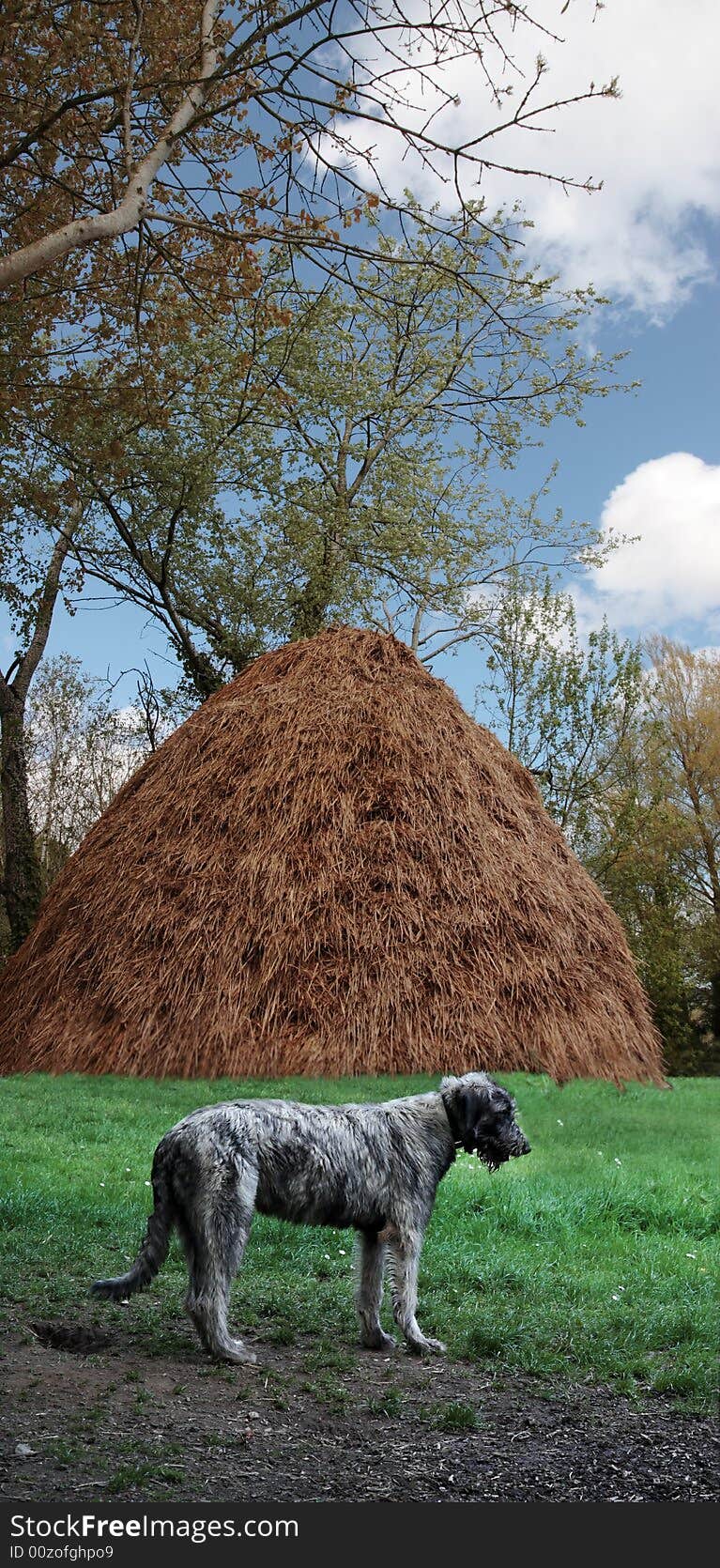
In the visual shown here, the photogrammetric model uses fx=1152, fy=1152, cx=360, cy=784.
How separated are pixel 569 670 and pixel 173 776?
864 centimetres

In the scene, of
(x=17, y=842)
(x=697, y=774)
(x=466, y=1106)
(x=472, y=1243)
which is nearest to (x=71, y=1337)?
(x=466, y=1106)

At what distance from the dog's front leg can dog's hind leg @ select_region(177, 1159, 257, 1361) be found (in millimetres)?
577

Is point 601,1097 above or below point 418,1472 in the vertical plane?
above

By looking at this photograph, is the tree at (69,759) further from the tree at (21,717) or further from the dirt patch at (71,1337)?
the dirt patch at (71,1337)

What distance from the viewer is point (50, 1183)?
226 inches

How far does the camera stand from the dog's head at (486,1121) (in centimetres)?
392

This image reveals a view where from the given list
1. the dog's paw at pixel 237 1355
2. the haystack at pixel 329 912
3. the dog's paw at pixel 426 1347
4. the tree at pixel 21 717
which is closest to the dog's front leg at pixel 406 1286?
the dog's paw at pixel 426 1347

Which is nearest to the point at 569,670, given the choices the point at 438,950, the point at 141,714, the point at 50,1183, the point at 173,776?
the point at 141,714

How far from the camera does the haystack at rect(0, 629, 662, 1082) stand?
7.21 m

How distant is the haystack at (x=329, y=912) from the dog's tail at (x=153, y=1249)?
107 inches

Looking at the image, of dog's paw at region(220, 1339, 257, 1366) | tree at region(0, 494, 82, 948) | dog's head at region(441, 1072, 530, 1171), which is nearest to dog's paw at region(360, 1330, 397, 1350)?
dog's paw at region(220, 1339, 257, 1366)

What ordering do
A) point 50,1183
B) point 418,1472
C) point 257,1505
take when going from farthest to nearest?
point 50,1183 < point 418,1472 < point 257,1505

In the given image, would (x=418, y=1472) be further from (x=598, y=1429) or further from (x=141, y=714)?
(x=141, y=714)

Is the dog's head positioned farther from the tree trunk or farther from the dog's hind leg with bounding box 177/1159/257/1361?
the tree trunk
